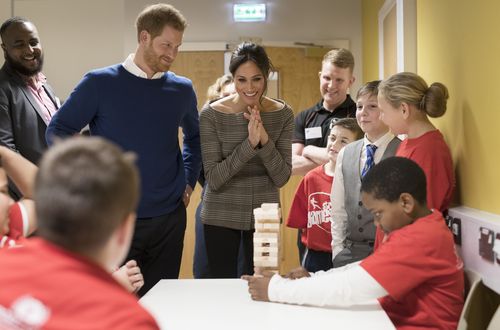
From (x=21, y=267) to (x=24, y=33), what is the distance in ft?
9.14

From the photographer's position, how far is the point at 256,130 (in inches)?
108

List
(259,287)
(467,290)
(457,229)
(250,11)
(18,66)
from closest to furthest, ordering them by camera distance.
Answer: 1. (259,287)
2. (467,290)
3. (457,229)
4. (18,66)
5. (250,11)

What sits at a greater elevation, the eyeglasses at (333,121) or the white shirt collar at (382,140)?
the eyeglasses at (333,121)

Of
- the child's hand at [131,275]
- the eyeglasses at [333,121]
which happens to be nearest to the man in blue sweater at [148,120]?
the child's hand at [131,275]

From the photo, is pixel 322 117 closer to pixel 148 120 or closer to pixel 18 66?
pixel 148 120

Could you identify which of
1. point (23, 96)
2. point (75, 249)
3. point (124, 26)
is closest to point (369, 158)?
point (23, 96)

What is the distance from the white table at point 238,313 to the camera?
1.71 m

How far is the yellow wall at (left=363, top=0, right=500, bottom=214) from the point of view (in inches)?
90.6

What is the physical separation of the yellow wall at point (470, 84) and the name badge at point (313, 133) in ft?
2.39

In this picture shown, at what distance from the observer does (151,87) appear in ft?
9.08

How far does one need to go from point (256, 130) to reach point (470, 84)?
0.92 metres

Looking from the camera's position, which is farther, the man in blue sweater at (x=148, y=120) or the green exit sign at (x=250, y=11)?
the green exit sign at (x=250, y=11)

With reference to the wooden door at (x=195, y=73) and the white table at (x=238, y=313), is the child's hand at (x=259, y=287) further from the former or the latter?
the wooden door at (x=195, y=73)

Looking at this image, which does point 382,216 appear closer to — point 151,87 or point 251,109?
point 251,109
